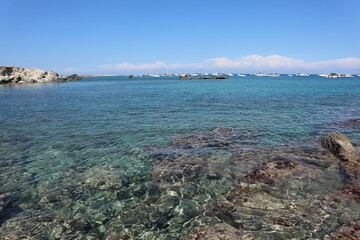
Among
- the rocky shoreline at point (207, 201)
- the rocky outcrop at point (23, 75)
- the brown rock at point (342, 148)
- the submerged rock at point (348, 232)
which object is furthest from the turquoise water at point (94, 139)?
the rocky outcrop at point (23, 75)

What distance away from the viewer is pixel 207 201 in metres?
8.52

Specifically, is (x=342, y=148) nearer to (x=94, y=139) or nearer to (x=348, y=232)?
(x=348, y=232)

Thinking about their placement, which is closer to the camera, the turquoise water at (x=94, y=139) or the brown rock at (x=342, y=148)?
the turquoise water at (x=94, y=139)

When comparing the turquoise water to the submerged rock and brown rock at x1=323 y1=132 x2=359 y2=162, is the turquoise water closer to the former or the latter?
brown rock at x1=323 y1=132 x2=359 y2=162

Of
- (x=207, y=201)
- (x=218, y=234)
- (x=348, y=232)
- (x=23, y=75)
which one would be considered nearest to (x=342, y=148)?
(x=348, y=232)

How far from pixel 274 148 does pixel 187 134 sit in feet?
Answer: 22.1

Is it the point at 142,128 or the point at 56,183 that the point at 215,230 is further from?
the point at 142,128

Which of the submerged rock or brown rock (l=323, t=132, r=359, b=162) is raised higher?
brown rock (l=323, t=132, r=359, b=162)

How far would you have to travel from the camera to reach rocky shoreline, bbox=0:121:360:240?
6.88m

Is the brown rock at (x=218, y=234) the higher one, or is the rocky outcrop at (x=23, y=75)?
the rocky outcrop at (x=23, y=75)

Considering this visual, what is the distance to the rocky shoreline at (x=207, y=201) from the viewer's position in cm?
688

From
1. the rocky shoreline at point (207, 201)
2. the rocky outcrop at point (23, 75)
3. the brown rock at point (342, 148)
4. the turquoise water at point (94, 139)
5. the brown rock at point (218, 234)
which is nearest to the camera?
the brown rock at point (218, 234)

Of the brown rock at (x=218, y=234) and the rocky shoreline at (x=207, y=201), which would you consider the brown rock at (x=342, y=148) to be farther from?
the brown rock at (x=218, y=234)

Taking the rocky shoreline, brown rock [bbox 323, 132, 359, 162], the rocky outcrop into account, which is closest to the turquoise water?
the rocky shoreline
